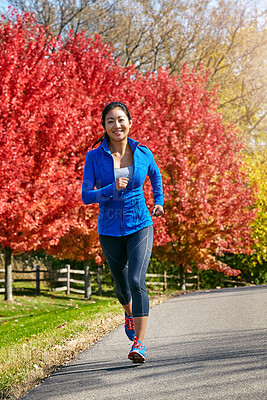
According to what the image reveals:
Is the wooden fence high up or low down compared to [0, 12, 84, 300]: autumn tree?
down

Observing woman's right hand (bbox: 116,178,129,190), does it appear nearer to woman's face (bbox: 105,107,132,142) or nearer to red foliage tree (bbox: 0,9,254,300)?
woman's face (bbox: 105,107,132,142)

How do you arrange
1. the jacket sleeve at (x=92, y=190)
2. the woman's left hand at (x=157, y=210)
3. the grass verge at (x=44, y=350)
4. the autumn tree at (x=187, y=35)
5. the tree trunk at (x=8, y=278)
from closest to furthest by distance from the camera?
the grass verge at (x=44, y=350) → the jacket sleeve at (x=92, y=190) → the woman's left hand at (x=157, y=210) → the tree trunk at (x=8, y=278) → the autumn tree at (x=187, y=35)

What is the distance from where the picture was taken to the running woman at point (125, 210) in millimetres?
4160

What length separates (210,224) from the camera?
1670 cm

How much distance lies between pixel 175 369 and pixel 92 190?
1.54 meters

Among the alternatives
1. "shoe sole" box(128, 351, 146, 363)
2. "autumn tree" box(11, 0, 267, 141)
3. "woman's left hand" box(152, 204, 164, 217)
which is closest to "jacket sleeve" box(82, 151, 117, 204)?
"woman's left hand" box(152, 204, 164, 217)

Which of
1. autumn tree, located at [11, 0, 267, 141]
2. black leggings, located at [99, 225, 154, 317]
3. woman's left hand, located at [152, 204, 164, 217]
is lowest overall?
black leggings, located at [99, 225, 154, 317]

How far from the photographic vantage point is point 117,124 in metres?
4.37

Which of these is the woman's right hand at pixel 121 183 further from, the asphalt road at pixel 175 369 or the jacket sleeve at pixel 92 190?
the asphalt road at pixel 175 369

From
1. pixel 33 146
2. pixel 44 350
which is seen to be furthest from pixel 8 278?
pixel 44 350

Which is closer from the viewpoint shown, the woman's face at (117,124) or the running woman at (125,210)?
the running woman at (125,210)

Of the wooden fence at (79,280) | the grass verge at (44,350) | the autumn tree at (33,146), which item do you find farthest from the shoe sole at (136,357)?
the wooden fence at (79,280)

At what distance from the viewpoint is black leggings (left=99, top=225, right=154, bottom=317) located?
13.6ft

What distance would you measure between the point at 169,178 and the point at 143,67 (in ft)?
29.1
